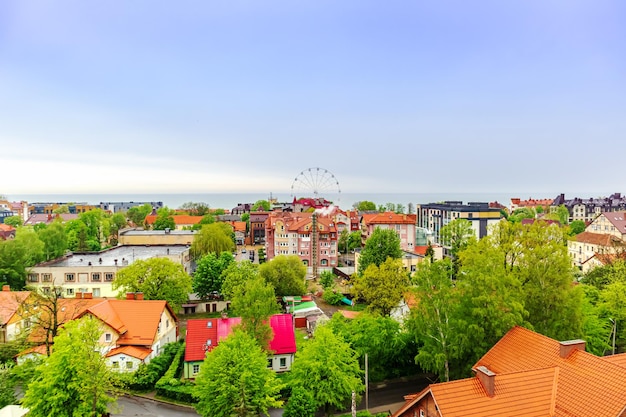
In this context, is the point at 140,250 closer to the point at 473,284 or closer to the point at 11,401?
the point at 11,401

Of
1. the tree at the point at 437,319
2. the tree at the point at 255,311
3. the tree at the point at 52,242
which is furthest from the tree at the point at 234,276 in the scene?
the tree at the point at 52,242

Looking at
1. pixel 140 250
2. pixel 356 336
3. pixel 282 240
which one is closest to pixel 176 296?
pixel 356 336

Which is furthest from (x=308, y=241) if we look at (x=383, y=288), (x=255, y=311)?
(x=255, y=311)

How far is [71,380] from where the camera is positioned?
2127 centimetres

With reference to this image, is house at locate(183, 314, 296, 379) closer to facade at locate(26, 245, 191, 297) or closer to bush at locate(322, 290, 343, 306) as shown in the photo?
bush at locate(322, 290, 343, 306)

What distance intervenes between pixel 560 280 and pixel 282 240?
55.6 metres

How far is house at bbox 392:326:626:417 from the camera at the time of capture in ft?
53.8

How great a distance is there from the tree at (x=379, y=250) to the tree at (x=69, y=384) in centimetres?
4197

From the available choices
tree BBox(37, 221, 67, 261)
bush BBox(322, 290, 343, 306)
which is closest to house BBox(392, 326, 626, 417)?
bush BBox(322, 290, 343, 306)

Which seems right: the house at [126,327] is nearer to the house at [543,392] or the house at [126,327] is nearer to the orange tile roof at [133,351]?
the orange tile roof at [133,351]

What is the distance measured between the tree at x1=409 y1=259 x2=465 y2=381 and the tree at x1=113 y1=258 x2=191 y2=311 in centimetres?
2527

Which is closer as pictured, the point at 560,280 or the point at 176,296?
the point at 560,280

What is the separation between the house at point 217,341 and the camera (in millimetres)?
31250

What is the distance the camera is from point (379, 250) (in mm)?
60562
